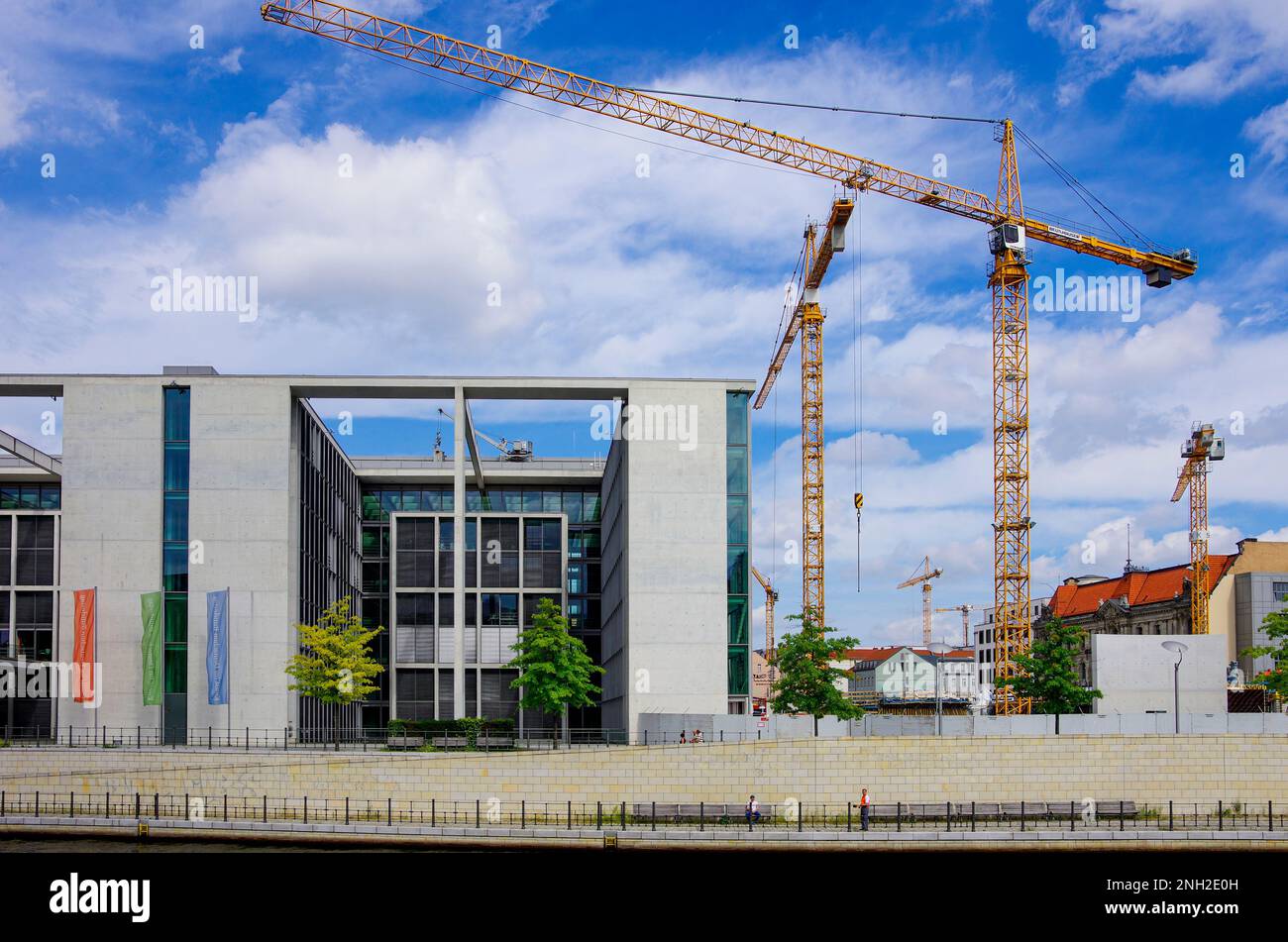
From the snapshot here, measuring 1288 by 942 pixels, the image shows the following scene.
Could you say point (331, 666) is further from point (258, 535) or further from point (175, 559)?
point (175, 559)

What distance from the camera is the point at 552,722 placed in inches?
2901

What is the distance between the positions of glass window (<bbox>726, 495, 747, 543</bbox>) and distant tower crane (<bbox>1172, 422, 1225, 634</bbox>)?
63983 millimetres

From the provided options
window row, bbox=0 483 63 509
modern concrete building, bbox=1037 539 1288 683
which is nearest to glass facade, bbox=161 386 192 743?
window row, bbox=0 483 63 509

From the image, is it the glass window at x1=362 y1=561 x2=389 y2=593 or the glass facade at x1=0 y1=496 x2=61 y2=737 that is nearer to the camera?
the glass facade at x1=0 y1=496 x2=61 y2=737

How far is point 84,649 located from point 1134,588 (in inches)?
4037

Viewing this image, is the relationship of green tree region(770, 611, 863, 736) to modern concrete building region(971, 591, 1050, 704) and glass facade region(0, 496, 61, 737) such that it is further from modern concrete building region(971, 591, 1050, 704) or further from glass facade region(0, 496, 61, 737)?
modern concrete building region(971, 591, 1050, 704)

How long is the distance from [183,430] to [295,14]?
31.7 metres

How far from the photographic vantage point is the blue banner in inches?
2320

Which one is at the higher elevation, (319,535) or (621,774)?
(319,535)

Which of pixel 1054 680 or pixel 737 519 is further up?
pixel 737 519

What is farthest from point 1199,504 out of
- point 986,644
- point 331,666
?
point 331,666

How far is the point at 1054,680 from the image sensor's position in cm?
5956
